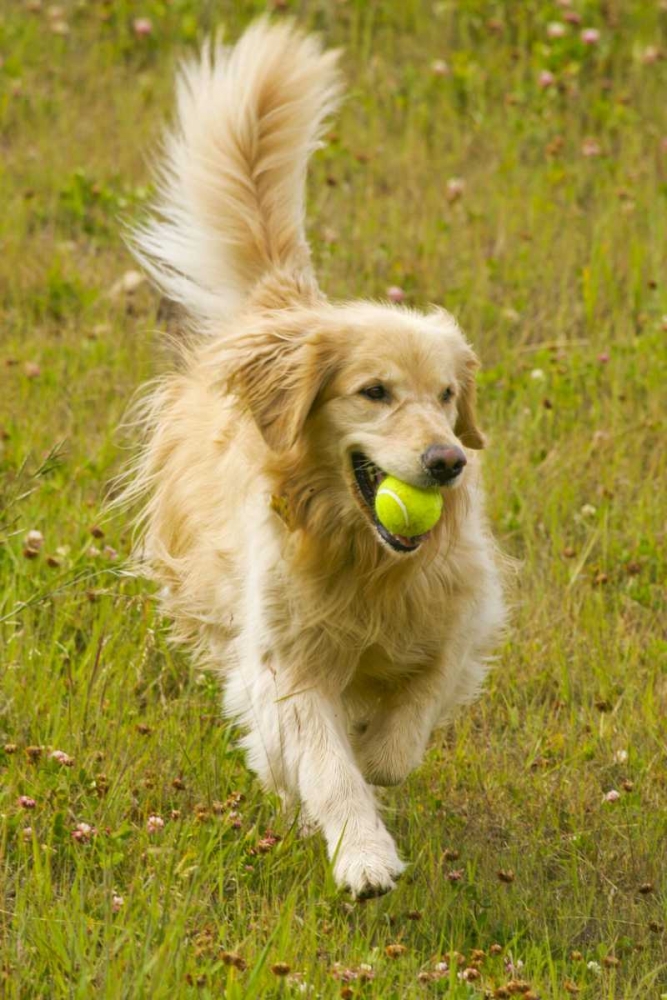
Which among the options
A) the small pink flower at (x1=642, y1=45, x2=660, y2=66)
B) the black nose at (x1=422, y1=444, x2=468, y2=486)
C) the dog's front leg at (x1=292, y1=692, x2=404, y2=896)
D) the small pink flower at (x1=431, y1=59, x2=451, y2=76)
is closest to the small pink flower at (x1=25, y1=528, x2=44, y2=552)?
the dog's front leg at (x1=292, y1=692, x2=404, y2=896)

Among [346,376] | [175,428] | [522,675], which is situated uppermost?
[346,376]

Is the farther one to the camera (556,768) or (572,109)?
(572,109)

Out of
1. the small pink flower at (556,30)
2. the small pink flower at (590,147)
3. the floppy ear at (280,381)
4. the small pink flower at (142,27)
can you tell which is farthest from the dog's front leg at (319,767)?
the small pink flower at (142,27)

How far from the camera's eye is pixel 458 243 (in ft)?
25.1

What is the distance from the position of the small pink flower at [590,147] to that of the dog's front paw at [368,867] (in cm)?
541

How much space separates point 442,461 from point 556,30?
578 cm

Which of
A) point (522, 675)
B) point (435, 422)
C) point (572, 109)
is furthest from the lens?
point (572, 109)

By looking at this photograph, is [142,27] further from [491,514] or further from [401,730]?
[401,730]

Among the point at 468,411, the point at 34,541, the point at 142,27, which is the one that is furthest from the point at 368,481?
the point at 142,27

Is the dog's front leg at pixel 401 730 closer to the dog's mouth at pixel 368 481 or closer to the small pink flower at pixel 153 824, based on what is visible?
the dog's mouth at pixel 368 481

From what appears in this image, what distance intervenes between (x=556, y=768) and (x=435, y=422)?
1.20 meters

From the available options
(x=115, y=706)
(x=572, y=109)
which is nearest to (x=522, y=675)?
(x=115, y=706)

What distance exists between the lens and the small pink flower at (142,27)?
9.27 metres

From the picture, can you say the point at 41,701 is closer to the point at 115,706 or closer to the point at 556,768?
the point at 115,706
